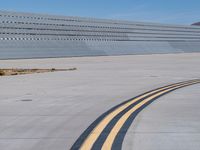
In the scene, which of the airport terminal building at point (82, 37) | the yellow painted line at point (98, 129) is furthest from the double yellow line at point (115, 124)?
the airport terminal building at point (82, 37)

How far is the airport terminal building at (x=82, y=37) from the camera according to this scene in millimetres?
85688

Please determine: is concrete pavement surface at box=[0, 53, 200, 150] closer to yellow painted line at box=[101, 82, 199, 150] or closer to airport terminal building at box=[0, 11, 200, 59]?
yellow painted line at box=[101, 82, 199, 150]

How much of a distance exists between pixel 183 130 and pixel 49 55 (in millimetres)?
80062

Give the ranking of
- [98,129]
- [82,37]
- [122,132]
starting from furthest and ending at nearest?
1. [82,37]
2. [98,129]
3. [122,132]

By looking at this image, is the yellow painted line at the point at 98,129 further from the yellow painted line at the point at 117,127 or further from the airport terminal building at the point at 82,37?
the airport terminal building at the point at 82,37

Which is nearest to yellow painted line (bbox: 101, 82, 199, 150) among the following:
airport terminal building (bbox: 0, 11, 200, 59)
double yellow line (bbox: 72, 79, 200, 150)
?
double yellow line (bbox: 72, 79, 200, 150)

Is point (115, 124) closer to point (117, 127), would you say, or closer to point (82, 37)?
point (117, 127)

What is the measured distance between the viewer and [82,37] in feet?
344

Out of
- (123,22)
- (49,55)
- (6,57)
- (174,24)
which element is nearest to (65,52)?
(49,55)

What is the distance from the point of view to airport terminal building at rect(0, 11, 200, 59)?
8569 cm

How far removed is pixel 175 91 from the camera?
52.7ft

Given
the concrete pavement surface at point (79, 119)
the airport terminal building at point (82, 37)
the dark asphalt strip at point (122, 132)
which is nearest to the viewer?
the dark asphalt strip at point (122, 132)

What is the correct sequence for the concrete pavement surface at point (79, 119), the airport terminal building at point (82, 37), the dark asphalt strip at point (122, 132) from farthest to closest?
the airport terminal building at point (82, 37), the concrete pavement surface at point (79, 119), the dark asphalt strip at point (122, 132)

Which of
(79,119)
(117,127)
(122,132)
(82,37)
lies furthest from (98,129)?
(82,37)
